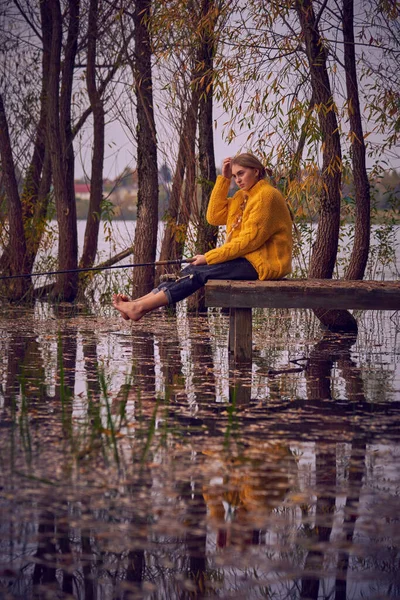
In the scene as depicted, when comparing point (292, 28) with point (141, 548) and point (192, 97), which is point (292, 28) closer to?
point (192, 97)

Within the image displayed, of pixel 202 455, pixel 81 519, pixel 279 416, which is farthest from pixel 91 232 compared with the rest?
pixel 81 519

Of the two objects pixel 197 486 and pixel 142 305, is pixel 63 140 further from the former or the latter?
pixel 197 486

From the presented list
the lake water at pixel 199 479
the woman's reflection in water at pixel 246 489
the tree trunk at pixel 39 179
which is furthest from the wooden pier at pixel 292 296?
the tree trunk at pixel 39 179

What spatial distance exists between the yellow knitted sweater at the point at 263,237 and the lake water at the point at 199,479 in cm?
64

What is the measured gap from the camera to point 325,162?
25.9 ft

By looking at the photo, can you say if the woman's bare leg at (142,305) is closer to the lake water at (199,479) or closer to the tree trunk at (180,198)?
the lake water at (199,479)

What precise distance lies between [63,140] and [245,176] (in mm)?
4592

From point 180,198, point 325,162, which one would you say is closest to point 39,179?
point 180,198

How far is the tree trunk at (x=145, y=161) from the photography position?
938 centimetres

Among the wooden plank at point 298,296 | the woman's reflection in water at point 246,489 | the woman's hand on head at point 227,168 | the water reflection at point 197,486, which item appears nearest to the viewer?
the water reflection at point 197,486

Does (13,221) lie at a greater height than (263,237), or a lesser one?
greater

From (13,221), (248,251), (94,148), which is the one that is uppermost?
(94,148)

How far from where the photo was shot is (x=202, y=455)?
3.72m

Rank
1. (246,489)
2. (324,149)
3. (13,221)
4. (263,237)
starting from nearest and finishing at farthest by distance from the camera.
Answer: (246,489) → (263,237) → (324,149) → (13,221)
